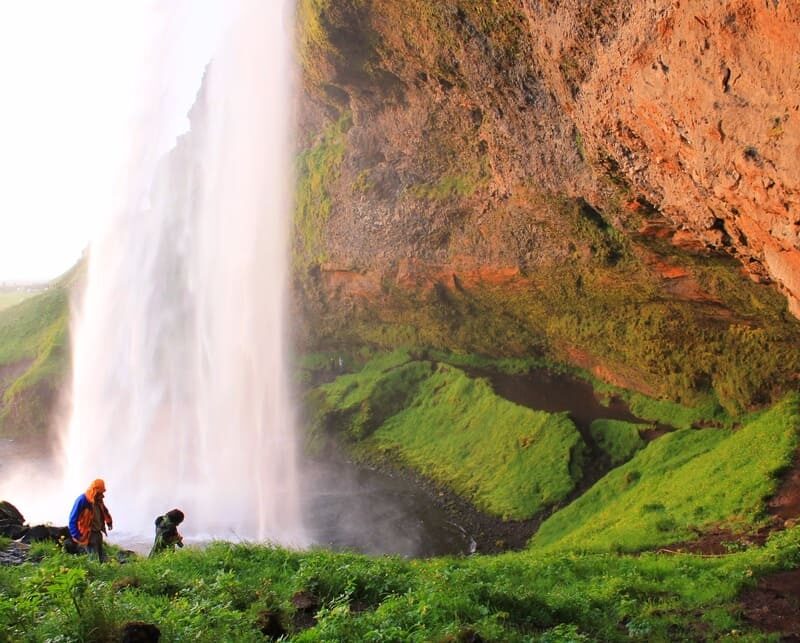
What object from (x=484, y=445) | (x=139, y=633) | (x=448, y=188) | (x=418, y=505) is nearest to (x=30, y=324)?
(x=448, y=188)

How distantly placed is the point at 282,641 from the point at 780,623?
19.7 feet

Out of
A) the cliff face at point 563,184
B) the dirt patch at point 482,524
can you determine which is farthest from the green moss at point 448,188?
the dirt patch at point 482,524

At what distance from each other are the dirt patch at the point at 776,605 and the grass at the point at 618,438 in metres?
10.8

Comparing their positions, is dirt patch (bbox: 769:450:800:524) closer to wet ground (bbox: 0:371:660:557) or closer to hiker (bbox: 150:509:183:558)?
wet ground (bbox: 0:371:660:557)

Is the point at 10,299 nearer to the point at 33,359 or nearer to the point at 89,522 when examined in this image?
the point at 33,359

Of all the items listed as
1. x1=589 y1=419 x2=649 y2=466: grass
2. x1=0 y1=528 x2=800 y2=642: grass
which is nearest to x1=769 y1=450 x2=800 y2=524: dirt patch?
x1=0 y1=528 x2=800 y2=642: grass

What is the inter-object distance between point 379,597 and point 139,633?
3.36 m

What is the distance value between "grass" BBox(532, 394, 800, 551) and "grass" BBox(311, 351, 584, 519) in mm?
1863

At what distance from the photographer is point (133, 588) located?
7.61 meters

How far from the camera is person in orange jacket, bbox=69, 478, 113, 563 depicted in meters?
9.91

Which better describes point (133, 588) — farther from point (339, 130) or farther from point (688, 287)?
point (339, 130)

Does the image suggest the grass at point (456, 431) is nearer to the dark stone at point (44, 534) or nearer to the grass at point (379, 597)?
the grass at point (379, 597)

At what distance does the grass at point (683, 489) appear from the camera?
14.1 metres

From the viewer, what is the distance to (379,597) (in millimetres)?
8086
